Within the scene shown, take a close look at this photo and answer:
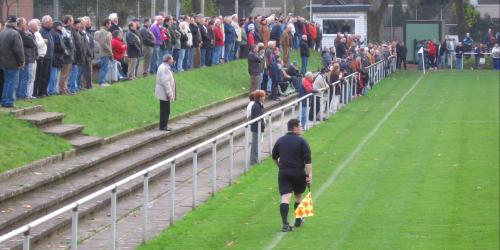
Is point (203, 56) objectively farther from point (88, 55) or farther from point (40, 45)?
point (40, 45)

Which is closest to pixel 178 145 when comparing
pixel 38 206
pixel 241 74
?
pixel 38 206

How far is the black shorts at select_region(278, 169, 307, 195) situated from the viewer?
1780cm

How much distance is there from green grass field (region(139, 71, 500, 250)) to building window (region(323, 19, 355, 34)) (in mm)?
25542

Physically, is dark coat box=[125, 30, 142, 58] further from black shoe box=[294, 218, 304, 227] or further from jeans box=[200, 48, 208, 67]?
Result: black shoe box=[294, 218, 304, 227]

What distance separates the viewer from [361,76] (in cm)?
4475

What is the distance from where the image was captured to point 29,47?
2330 centimetres

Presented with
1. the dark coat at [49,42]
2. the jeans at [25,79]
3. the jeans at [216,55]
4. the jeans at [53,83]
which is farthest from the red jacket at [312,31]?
the jeans at [25,79]

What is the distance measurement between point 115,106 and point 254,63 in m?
9.26

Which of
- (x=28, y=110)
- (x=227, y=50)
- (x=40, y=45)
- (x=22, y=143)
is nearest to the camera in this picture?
(x=22, y=143)

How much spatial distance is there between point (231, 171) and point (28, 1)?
9.36 metres

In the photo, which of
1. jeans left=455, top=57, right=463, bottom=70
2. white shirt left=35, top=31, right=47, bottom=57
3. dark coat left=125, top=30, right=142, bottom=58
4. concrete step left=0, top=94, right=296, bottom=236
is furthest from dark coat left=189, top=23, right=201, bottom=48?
jeans left=455, top=57, right=463, bottom=70

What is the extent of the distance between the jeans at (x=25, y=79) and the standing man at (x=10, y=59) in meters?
0.88

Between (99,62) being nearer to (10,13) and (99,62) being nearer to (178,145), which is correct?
(10,13)

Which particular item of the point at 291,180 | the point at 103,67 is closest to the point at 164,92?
the point at 103,67
